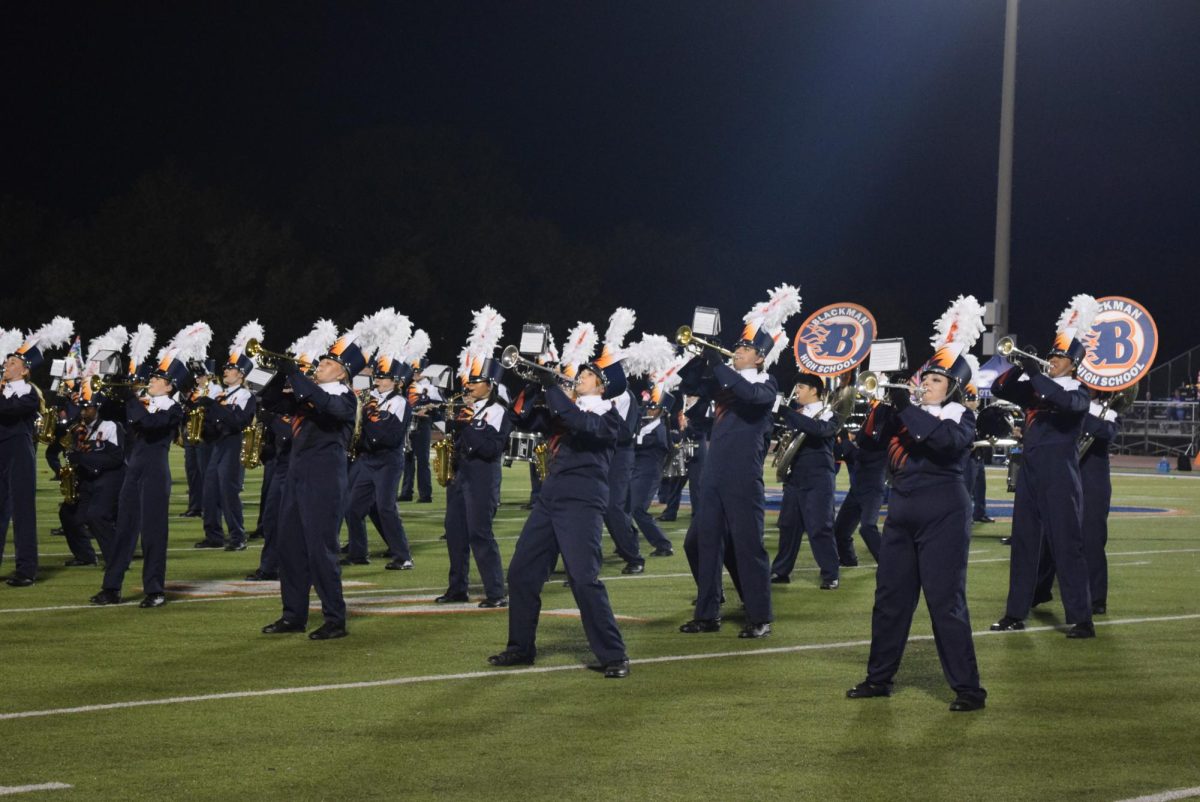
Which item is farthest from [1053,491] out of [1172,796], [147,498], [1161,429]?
[1161,429]

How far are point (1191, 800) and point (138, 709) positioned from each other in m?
4.60

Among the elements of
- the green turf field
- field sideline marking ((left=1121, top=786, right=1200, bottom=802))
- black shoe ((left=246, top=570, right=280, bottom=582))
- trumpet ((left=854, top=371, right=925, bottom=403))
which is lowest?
field sideline marking ((left=1121, top=786, right=1200, bottom=802))

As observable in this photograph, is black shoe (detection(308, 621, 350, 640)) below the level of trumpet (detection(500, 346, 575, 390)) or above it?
below

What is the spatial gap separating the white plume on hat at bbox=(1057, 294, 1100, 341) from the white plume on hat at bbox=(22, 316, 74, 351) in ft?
27.6

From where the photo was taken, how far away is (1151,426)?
4234 centimetres

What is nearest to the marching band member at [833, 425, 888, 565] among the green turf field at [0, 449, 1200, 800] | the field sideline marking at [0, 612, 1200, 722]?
the green turf field at [0, 449, 1200, 800]

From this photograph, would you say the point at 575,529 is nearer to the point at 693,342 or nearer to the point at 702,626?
the point at 693,342

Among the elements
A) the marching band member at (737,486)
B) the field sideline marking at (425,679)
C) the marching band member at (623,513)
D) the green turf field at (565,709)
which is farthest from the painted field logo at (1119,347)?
the marching band member at (623,513)

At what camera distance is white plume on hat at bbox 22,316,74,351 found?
14.2 meters

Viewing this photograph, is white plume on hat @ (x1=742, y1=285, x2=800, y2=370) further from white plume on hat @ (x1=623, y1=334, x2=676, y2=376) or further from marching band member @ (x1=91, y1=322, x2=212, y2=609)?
marching band member @ (x1=91, y1=322, x2=212, y2=609)

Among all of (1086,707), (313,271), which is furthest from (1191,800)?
(313,271)

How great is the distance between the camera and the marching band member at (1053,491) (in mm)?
10500

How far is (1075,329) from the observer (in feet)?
35.9

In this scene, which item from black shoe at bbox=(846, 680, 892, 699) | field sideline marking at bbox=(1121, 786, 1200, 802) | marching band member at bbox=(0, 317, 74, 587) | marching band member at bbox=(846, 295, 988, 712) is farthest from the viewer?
marching band member at bbox=(0, 317, 74, 587)
